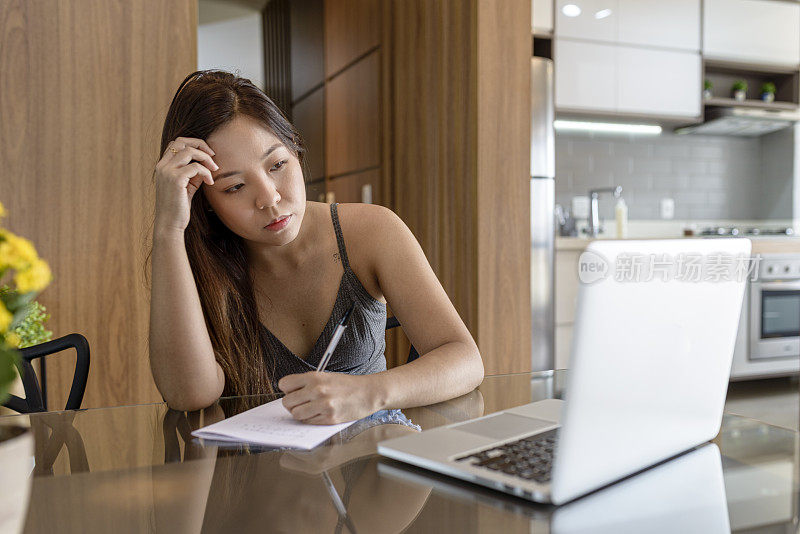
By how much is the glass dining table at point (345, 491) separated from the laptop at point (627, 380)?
0.08ft

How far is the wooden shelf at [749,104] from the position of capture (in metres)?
4.36

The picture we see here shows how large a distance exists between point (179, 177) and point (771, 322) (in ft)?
12.5

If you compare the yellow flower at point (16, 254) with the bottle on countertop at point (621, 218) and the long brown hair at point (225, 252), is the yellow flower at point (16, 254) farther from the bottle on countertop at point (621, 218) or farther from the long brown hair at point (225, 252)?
the bottle on countertop at point (621, 218)

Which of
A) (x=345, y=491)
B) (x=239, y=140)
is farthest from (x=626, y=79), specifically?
(x=345, y=491)

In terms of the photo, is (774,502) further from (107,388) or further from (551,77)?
(551,77)

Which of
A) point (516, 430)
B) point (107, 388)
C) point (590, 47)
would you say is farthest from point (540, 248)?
point (516, 430)

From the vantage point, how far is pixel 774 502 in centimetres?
63

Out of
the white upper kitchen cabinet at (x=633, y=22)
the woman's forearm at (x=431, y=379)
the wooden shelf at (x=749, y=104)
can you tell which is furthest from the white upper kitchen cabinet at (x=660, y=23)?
the woman's forearm at (x=431, y=379)

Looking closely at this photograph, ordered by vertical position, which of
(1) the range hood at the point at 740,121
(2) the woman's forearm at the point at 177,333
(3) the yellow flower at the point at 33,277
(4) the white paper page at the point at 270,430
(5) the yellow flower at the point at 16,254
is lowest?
(4) the white paper page at the point at 270,430

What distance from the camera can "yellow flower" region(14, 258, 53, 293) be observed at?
1.20 feet

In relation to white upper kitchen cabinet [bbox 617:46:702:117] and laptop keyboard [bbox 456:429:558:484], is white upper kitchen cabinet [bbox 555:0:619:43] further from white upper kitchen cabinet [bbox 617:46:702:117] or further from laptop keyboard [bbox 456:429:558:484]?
laptop keyboard [bbox 456:429:558:484]

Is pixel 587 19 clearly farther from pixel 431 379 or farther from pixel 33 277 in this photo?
pixel 33 277

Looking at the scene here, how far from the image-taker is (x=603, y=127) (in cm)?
435

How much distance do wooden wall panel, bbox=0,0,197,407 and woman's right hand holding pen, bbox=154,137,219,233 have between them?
1.15m
